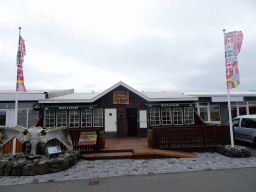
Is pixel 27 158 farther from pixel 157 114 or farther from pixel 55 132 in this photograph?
pixel 157 114

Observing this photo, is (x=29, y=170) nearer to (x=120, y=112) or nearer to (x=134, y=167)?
(x=134, y=167)

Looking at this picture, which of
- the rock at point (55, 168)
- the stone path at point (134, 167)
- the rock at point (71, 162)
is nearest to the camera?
the stone path at point (134, 167)

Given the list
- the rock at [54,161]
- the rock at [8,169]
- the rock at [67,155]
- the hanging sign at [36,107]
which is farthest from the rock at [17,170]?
the hanging sign at [36,107]

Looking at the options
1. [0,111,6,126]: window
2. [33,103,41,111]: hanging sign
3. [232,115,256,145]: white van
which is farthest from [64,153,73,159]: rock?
[232,115,256,145]: white van

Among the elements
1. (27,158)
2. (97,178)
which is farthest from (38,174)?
(97,178)

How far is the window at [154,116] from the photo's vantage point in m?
12.6

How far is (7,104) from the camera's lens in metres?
12.4

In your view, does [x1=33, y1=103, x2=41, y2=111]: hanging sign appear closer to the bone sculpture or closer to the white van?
the bone sculpture

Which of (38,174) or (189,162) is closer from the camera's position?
(38,174)

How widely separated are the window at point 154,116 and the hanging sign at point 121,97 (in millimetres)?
2040

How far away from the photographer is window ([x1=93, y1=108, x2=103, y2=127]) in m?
12.4

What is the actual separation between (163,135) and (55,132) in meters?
5.27

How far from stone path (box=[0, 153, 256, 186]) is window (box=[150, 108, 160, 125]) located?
4.90 metres

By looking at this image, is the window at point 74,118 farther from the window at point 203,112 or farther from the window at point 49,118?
the window at point 203,112
